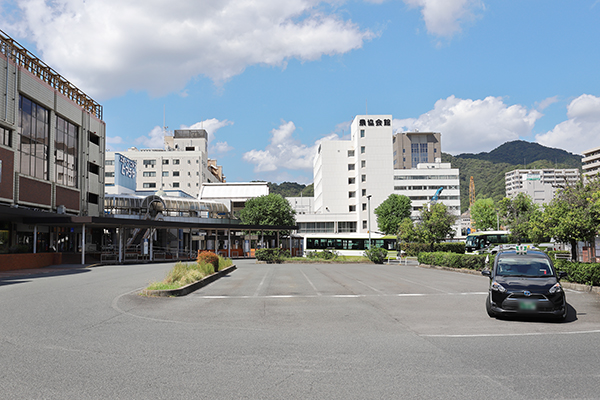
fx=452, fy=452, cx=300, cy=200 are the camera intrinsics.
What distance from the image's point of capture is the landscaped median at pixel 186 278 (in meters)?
15.3

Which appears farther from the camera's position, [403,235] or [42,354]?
[403,235]

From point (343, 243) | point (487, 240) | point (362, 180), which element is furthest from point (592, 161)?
point (343, 243)

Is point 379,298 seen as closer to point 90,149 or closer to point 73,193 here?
point 73,193

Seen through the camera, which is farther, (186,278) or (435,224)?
(435,224)

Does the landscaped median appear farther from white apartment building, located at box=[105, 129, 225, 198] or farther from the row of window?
white apartment building, located at box=[105, 129, 225, 198]

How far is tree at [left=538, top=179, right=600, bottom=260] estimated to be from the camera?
20.0m

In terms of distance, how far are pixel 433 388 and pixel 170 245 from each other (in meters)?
54.3

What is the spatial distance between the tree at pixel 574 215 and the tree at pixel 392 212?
5992cm

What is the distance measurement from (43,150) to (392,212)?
6054 cm

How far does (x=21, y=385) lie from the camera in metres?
5.54

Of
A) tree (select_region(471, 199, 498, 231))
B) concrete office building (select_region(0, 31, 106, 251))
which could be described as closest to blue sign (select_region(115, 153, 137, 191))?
concrete office building (select_region(0, 31, 106, 251))

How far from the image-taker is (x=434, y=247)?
42781mm

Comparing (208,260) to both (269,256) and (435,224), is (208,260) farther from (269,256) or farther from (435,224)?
(435,224)

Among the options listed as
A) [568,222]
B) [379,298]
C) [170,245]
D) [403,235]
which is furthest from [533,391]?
[170,245]
